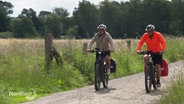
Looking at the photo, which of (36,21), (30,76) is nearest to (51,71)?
(30,76)

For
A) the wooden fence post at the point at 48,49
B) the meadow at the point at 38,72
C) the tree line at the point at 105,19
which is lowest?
the meadow at the point at 38,72

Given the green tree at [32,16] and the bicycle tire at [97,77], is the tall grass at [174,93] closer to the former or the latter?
the bicycle tire at [97,77]

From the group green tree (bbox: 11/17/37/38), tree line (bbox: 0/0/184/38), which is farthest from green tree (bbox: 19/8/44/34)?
green tree (bbox: 11/17/37/38)

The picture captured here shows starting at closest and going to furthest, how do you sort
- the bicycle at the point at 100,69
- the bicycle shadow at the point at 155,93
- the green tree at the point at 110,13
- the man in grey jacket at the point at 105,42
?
the bicycle shadow at the point at 155,93 → the bicycle at the point at 100,69 → the man in grey jacket at the point at 105,42 → the green tree at the point at 110,13

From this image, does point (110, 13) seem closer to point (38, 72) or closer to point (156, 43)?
point (38, 72)

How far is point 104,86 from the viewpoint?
14.2 metres

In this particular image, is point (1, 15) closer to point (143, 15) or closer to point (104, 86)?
point (143, 15)

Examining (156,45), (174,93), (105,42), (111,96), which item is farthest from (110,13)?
(174,93)

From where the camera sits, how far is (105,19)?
98.1m

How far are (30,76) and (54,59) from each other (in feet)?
6.18

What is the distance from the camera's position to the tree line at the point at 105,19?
71500 millimetres

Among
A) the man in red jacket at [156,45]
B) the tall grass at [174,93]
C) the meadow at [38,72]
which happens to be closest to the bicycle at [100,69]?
the man in red jacket at [156,45]

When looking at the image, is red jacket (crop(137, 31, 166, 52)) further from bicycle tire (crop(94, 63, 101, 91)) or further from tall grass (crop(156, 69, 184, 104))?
tall grass (crop(156, 69, 184, 104))

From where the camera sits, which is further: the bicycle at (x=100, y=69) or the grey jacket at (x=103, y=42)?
the grey jacket at (x=103, y=42)
